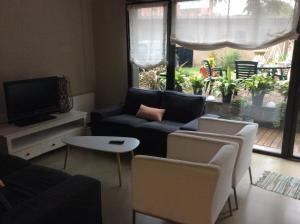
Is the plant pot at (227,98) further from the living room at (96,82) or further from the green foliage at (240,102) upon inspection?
the living room at (96,82)

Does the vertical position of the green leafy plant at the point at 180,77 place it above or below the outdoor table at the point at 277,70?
below

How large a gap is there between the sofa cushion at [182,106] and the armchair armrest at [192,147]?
4.27 feet

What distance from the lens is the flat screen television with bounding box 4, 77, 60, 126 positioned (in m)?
3.41

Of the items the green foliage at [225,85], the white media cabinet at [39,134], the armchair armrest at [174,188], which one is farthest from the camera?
the green foliage at [225,85]

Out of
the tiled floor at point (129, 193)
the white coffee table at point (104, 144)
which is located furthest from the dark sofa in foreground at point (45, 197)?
the white coffee table at point (104, 144)

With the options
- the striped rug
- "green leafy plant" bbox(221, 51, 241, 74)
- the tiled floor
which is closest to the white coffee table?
the tiled floor

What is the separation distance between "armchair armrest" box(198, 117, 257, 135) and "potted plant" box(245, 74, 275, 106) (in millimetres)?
1101

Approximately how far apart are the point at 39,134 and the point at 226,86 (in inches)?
107

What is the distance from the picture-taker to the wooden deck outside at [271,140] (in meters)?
3.65

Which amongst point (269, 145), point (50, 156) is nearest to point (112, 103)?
point (50, 156)

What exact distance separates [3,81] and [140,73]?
84.1 inches

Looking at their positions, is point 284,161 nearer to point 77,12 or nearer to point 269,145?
point 269,145

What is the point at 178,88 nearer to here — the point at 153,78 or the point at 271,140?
the point at 153,78

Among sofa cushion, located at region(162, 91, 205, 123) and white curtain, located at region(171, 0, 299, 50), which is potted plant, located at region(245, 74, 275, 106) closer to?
white curtain, located at region(171, 0, 299, 50)
